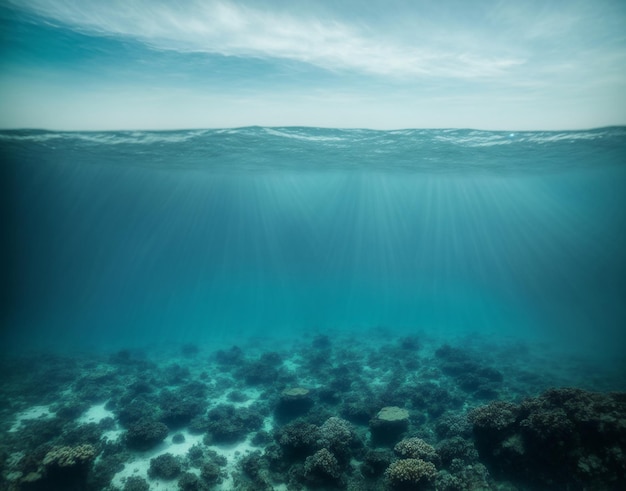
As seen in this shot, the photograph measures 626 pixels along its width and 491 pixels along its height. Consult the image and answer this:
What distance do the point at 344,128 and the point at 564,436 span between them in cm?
1726

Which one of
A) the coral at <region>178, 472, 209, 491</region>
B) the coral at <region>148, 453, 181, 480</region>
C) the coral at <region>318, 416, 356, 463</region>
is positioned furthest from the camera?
the coral at <region>148, 453, 181, 480</region>

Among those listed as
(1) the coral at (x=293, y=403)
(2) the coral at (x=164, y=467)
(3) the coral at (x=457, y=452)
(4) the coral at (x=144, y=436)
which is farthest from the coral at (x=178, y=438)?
(3) the coral at (x=457, y=452)

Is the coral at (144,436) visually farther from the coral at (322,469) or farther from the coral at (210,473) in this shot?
the coral at (322,469)

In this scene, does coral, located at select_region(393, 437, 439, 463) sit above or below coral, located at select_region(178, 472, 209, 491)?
above

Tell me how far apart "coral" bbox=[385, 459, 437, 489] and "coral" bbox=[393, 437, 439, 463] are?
74 centimetres

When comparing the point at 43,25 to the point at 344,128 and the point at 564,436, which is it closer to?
the point at 344,128

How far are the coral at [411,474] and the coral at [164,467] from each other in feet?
23.3

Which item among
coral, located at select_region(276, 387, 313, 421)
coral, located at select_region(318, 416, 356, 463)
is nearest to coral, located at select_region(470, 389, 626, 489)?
coral, located at select_region(318, 416, 356, 463)

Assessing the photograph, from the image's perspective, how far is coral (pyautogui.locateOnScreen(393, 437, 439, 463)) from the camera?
25.3 feet

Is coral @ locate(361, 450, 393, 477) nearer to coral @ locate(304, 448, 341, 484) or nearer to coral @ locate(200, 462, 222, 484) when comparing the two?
coral @ locate(304, 448, 341, 484)

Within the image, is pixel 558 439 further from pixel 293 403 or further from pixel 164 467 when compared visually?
pixel 164 467

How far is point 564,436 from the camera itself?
634 cm

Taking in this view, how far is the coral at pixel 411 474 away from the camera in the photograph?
6.80m

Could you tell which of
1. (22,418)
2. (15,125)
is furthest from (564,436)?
(15,125)
